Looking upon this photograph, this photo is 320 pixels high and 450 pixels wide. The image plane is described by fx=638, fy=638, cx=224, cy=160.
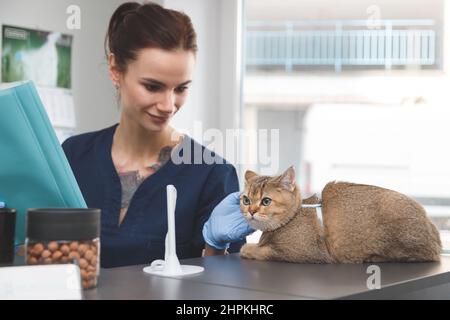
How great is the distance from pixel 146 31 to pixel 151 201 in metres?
0.58

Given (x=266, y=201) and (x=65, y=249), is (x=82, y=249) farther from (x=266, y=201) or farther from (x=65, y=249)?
(x=266, y=201)

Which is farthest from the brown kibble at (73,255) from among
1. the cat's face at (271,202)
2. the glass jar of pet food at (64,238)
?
the cat's face at (271,202)

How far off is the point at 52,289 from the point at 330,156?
1.83 meters

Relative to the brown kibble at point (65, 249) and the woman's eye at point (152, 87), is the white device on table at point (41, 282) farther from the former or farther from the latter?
the woman's eye at point (152, 87)

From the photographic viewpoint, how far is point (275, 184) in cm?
154

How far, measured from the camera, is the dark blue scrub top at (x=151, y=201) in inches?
77.9

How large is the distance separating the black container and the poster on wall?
1.24m

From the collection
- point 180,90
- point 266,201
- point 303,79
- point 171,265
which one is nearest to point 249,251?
point 266,201

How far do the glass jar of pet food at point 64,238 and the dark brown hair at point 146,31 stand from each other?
1.16 m

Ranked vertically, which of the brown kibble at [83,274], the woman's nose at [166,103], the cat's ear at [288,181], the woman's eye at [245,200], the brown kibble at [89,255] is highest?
the woman's nose at [166,103]

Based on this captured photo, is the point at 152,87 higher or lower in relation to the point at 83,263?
higher

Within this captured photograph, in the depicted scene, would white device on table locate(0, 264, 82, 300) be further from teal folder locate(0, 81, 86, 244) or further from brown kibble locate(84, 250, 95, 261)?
teal folder locate(0, 81, 86, 244)

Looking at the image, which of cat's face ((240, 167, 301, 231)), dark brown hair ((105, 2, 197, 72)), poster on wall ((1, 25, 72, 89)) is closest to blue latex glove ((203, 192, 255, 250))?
cat's face ((240, 167, 301, 231))

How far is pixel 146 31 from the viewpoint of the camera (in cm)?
217
